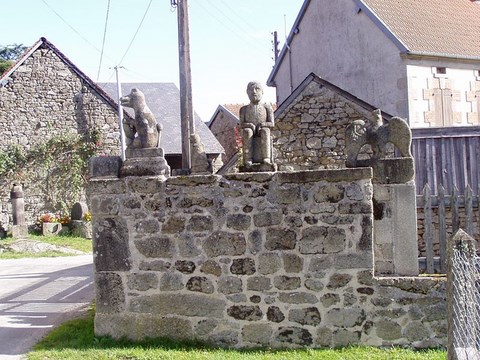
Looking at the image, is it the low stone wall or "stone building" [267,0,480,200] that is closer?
the low stone wall

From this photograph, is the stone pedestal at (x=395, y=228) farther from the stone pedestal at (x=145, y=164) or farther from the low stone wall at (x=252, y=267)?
the stone pedestal at (x=145, y=164)

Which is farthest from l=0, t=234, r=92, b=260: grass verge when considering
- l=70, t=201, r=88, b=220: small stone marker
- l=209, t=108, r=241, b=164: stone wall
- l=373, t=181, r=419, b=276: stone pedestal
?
l=373, t=181, r=419, b=276: stone pedestal

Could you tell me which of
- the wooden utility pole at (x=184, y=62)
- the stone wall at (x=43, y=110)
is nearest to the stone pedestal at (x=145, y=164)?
the wooden utility pole at (x=184, y=62)

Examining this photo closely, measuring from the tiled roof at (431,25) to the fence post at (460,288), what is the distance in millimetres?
11829

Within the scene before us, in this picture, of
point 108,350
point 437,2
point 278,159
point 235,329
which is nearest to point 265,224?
point 235,329

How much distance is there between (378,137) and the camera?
6848mm

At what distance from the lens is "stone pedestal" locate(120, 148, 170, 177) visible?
6855 mm

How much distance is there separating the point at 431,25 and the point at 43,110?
14.0 metres

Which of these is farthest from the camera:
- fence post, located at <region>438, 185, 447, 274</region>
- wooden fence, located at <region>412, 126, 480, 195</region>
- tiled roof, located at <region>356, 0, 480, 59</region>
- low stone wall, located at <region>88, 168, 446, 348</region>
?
tiled roof, located at <region>356, 0, 480, 59</region>

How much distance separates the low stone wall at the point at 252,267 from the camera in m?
6.41

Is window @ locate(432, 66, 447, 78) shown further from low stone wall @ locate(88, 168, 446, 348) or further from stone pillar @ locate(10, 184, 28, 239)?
stone pillar @ locate(10, 184, 28, 239)

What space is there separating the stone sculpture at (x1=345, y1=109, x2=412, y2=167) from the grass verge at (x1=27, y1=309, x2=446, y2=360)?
2.16m

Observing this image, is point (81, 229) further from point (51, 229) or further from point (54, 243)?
point (54, 243)

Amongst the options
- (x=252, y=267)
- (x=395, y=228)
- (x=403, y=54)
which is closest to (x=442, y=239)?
(x=395, y=228)
